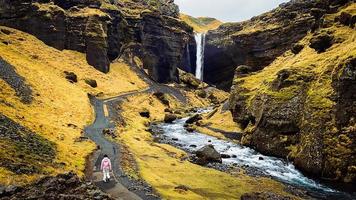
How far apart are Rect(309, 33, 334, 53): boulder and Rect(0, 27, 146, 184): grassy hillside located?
1876 inches

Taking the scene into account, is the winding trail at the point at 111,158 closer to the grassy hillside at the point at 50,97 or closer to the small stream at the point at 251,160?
the grassy hillside at the point at 50,97

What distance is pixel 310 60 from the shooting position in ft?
255

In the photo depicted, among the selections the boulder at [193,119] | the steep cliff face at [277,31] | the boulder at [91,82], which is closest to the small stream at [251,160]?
the boulder at [193,119]

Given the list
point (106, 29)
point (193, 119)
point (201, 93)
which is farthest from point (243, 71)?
point (106, 29)

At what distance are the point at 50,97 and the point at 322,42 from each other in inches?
2229

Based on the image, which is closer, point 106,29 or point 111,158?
point 111,158

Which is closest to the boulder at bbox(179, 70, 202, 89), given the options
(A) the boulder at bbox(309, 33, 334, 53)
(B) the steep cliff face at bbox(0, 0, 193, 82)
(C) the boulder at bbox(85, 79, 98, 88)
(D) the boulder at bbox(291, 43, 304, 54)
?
(B) the steep cliff face at bbox(0, 0, 193, 82)

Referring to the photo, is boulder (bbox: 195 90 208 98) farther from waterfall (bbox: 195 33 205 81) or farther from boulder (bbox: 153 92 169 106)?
boulder (bbox: 153 92 169 106)

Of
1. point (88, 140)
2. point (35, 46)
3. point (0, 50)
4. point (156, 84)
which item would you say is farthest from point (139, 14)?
point (88, 140)

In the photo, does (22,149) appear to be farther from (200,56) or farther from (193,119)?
(200,56)

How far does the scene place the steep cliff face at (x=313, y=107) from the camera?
5712cm

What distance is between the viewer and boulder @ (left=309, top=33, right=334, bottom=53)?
260 ft

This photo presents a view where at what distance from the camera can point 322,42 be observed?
80250mm

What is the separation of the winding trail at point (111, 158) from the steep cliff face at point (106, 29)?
3148cm
